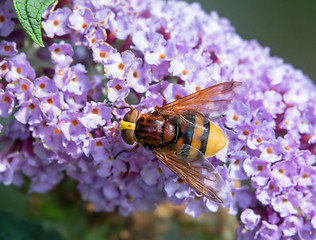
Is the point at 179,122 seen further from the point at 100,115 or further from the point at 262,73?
the point at 262,73

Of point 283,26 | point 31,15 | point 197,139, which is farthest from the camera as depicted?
point 283,26

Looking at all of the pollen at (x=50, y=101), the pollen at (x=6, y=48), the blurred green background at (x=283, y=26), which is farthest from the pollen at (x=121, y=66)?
the blurred green background at (x=283, y=26)

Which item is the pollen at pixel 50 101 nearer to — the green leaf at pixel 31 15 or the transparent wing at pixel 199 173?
A: the green leaf at pixel 31 15

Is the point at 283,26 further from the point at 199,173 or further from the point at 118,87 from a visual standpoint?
the point at 199,173

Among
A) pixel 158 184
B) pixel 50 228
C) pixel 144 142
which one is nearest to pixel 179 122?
pixel 144 142

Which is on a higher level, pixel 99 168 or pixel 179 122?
pixel 179 122

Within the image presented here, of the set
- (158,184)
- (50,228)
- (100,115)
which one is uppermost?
(100,115)

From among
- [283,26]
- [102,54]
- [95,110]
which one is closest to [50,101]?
[95,110]
